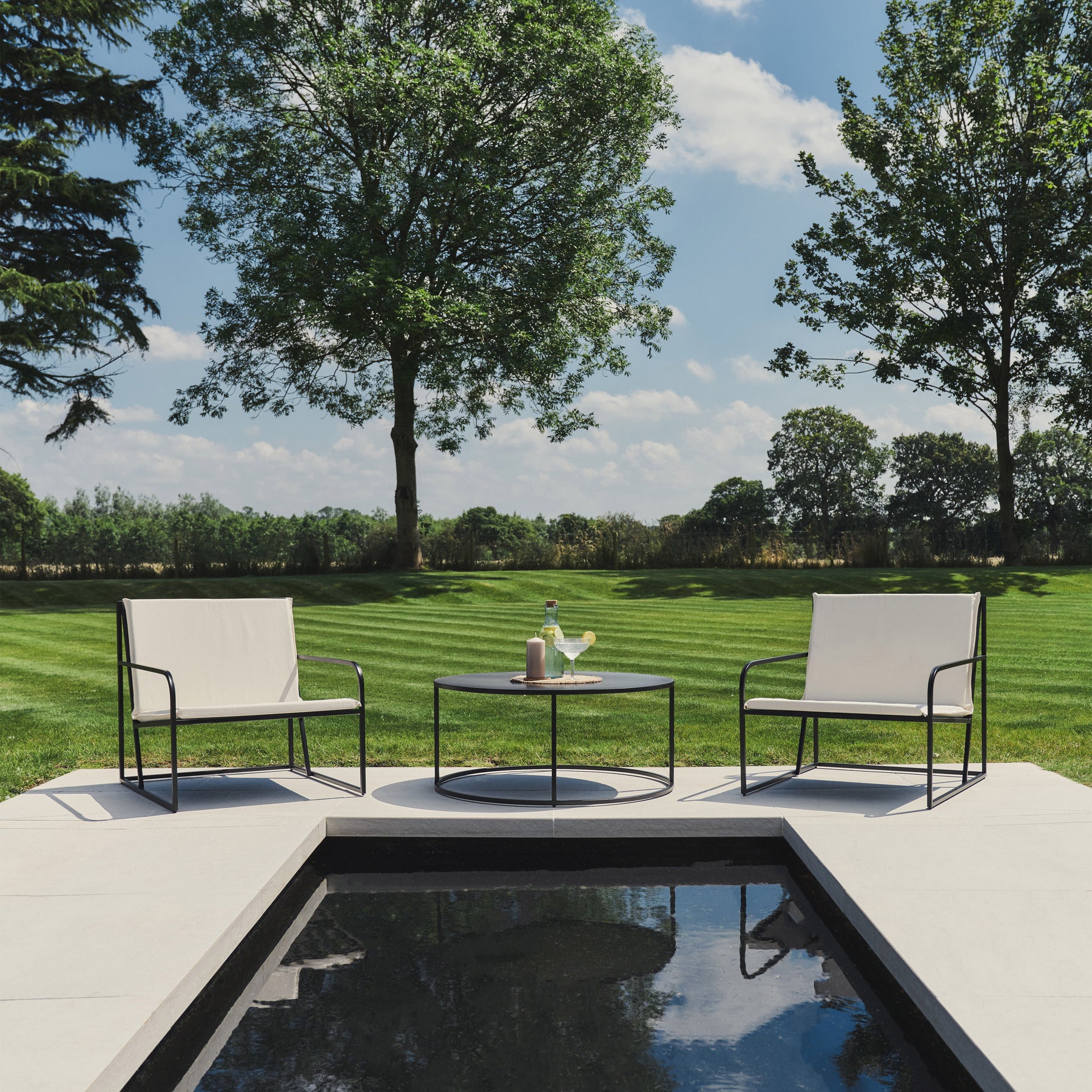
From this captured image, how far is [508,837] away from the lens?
13.8 ft

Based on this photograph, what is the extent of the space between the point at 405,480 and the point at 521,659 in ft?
38.3

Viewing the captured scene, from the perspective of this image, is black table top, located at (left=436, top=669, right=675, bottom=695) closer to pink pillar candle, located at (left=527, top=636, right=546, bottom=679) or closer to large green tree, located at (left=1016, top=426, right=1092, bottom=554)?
pink pillar candle, located at (left=527, top=636, right=546, bottom=679)

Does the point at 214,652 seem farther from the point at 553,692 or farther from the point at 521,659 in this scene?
the point at 521,659

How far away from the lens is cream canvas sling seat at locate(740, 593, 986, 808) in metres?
4.83

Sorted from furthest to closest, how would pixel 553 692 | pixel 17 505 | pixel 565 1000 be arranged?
pixel 17 505 < pixel 553 692 < pixel 565 1000

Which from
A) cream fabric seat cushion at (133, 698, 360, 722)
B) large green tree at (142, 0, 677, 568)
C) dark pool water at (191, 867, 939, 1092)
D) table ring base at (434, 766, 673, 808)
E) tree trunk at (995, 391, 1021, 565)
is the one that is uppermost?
large green tree at (142, 0, 677, 568)

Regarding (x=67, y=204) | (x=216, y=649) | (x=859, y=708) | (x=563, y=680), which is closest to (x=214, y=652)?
(x=216, y=649)

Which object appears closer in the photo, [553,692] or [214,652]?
[553,692]

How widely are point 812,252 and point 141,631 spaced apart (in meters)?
21.5

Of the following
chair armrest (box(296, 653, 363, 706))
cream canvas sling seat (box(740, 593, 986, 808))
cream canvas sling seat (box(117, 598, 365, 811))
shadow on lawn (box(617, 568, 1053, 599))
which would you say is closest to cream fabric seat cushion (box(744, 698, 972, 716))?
cream canvas sling seat (box(740, 593, 986, 808))

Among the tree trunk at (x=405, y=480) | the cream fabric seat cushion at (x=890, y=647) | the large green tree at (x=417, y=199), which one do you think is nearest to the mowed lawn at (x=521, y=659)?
the cream fabric seat cushion at (x=890, y=647)

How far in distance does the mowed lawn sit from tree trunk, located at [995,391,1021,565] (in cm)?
299

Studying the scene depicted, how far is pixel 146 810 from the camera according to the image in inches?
178

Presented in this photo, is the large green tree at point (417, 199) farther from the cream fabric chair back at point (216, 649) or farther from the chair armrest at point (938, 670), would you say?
the chair armrest at point (938, 670)
